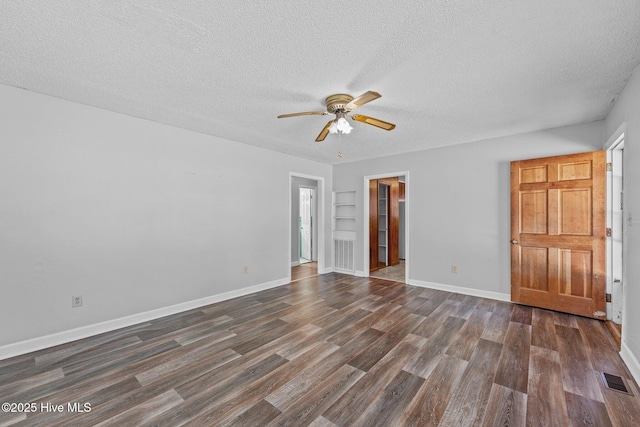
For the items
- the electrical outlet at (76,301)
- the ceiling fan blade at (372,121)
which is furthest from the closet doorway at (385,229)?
the electrical outlet at (76,301)

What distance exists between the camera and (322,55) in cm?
195

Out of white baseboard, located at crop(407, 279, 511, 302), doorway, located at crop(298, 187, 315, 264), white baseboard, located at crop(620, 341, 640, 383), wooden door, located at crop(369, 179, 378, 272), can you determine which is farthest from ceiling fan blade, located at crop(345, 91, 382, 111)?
doorway, located at crop(298, 187, 315, 264)

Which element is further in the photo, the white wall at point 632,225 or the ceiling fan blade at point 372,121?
the ceiling fan blade at point 372,121

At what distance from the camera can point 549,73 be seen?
221 centimetres

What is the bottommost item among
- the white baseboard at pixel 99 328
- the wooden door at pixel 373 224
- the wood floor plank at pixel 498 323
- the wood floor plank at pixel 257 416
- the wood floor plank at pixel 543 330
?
the wood floor plank at pixel 257 416

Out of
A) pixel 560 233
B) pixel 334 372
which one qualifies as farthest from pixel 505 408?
pixel 560 233

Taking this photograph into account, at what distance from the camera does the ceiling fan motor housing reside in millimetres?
2494

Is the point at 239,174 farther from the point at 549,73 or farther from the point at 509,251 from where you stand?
the point at 509,251

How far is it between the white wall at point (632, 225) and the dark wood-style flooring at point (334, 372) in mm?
224

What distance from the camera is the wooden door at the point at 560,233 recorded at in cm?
319

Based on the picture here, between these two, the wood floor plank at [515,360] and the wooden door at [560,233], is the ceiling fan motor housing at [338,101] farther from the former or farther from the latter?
the wooden door at [560,233]

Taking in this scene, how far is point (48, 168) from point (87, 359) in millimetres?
1876

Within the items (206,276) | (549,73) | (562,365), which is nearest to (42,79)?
(206,276)

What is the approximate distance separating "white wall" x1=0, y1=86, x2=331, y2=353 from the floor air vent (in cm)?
411
